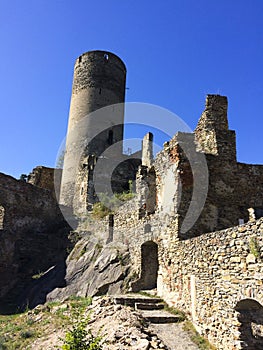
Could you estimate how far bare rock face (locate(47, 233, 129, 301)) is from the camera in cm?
1057

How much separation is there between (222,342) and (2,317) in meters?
7.77

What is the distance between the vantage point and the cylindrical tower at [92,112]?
69.7 feet

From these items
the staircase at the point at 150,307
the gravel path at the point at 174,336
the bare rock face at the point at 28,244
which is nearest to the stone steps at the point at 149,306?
the staircase at the point at 150,307

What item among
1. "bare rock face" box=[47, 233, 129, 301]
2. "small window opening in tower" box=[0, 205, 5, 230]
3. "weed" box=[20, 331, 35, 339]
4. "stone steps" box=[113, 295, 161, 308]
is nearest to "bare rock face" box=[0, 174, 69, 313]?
"small window opening in tower" box=[0, 205, 5, 230]

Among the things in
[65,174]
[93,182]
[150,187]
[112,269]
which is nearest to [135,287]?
[112,269]

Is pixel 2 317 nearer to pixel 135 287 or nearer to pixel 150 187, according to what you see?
pixel 135 287

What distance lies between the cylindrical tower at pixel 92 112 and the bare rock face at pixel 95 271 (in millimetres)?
7951

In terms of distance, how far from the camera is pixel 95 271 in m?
11.4

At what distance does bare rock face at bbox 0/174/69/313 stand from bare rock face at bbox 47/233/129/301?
1.72 ft

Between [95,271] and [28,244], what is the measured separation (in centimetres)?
578

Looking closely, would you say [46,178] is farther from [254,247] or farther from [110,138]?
[254,247]

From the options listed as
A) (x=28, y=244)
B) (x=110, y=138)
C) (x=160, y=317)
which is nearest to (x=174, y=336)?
(x=160, y=317)

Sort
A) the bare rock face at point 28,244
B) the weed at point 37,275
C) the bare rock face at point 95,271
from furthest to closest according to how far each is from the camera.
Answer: the weed at point 37,275
the bare rock face at point 28,244
the bare rock face at point 95,271

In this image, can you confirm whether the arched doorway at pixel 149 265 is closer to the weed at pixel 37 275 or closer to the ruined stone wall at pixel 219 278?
the ruined stone wall at pixel 219 278
